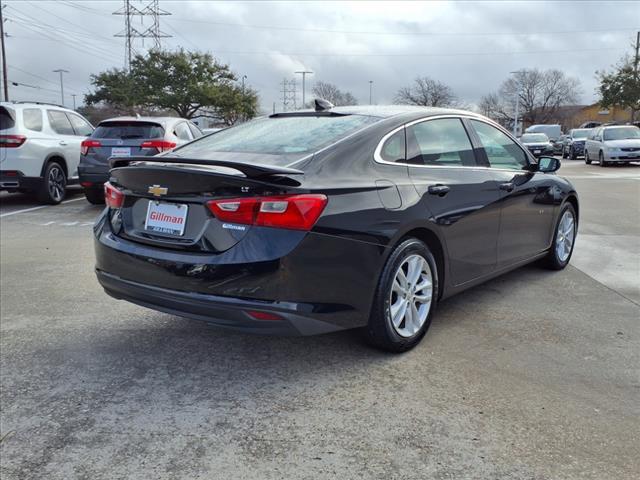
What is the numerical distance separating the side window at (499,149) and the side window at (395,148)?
1045 millimetres

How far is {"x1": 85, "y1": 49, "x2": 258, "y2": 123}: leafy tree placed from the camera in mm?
47375

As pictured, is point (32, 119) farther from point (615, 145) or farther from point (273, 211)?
point (615, 145)

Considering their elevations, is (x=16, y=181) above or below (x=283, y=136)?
below

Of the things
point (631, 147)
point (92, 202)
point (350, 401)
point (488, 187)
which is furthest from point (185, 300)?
point (631, 147)

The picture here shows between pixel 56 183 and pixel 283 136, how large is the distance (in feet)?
27.9

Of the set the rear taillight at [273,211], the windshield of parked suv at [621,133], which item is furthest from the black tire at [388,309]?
the windshield of parked suv at [621,133]

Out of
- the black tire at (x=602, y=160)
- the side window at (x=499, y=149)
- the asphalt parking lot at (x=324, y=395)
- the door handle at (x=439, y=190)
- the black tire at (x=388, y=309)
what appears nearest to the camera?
the asphalt parking lot at (x=324, y=395)

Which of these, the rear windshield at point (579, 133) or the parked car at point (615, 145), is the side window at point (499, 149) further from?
the rear windshield at point (579, 133)

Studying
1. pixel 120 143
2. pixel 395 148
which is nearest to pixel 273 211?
pixel 395 148

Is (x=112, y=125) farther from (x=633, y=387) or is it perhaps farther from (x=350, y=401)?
(x=633, y=387)

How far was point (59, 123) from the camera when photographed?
1124 cm

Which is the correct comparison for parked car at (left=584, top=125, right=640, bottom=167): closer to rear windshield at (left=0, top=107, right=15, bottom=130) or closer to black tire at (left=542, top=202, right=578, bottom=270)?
black tire at (left=542, top=202, right=578, bottom=270)

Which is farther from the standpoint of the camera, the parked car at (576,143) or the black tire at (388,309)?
the parked car at (576,143)

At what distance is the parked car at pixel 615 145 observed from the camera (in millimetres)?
21109
